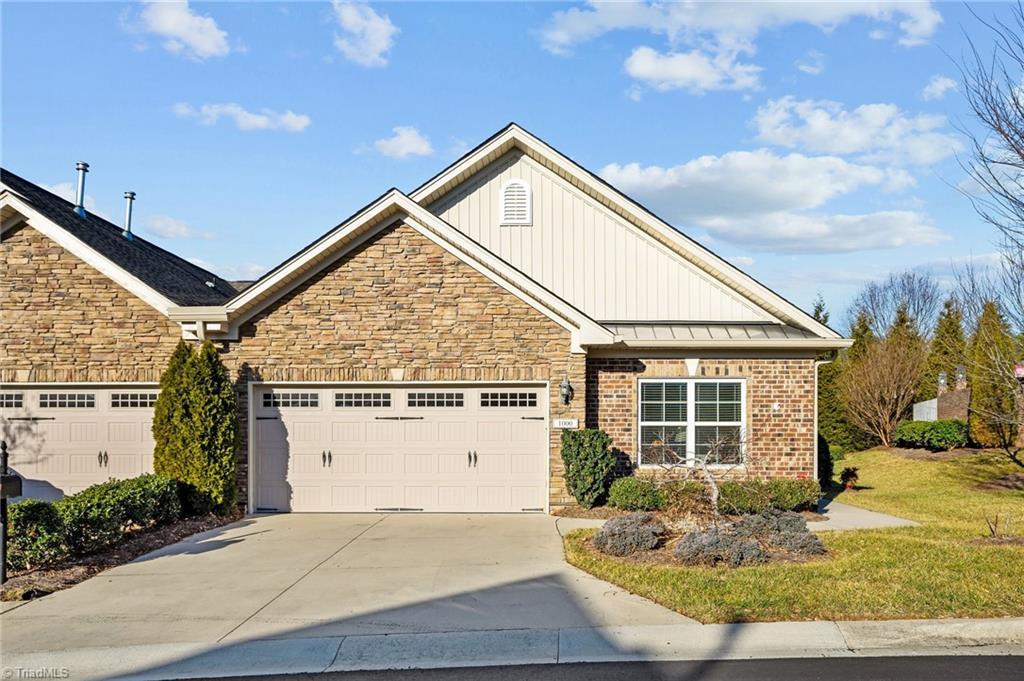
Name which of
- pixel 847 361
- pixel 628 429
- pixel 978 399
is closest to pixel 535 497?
pixel 628 429

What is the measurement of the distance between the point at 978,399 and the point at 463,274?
59.3 feet

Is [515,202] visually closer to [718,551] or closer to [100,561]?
[718,551]

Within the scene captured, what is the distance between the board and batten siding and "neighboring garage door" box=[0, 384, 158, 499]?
7.02m

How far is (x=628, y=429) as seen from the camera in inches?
578

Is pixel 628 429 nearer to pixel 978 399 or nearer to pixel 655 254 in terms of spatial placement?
pixel 655 254

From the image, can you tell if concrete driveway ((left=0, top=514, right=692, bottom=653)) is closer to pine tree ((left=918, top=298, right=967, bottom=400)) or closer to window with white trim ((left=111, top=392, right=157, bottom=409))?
window with white trim ((left=111, top=392, right=157, bottom=409))

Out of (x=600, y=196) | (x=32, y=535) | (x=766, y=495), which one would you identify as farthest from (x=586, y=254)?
(x=32, y=535)

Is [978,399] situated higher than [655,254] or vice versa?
[655,254]

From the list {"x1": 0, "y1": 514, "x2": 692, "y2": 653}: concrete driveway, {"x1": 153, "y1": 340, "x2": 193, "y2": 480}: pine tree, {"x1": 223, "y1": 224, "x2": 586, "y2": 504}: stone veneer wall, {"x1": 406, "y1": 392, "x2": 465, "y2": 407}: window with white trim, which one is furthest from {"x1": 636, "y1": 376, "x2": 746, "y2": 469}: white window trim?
{"x1": 153, "y1": 340, "x2": 193, "y2": 480}: pine tree

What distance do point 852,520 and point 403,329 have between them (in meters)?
8.21

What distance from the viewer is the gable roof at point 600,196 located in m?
15.7

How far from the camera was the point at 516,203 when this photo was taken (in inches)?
658

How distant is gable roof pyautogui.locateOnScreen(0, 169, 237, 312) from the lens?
14078 millimetres

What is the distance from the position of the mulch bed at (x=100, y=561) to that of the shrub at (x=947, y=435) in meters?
20.9
